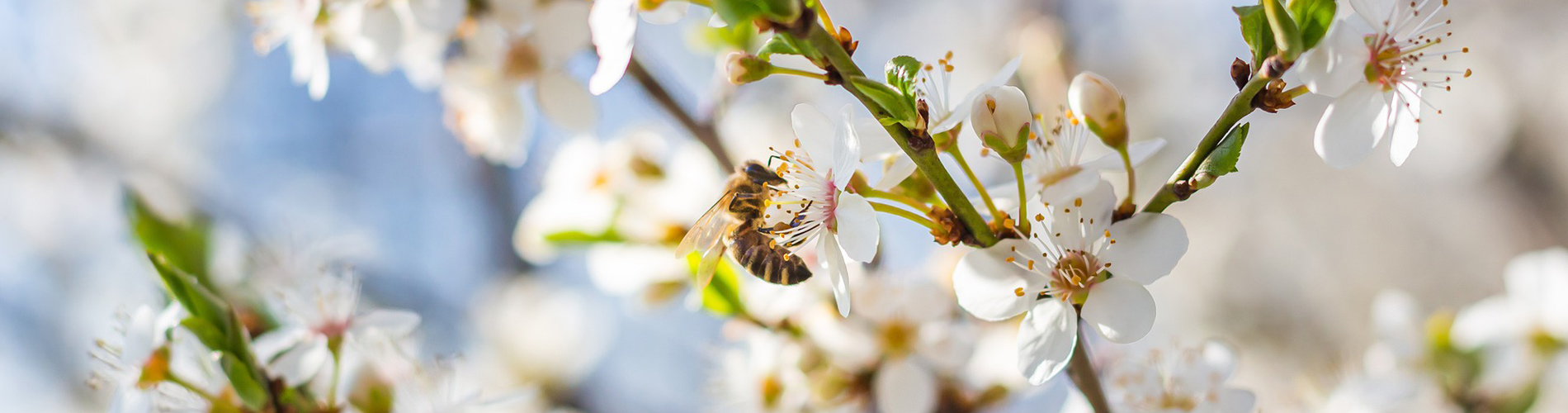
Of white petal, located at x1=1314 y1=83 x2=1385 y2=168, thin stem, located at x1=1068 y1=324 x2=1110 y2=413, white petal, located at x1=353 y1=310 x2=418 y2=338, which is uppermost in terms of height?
white petal, located at x1=353 y1=310 x2=418 y2=338

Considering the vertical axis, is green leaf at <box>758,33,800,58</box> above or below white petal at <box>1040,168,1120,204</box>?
above

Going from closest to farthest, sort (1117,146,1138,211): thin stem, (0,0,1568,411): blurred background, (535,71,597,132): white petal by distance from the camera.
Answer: (1117,146,1138,211): thin stem, (535,71,597,132): white petal, (0,0,1568,411): blurred background

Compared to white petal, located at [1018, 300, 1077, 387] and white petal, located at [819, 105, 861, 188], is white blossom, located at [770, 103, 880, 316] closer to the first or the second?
white petal, located at [819, 105, 861, 188]

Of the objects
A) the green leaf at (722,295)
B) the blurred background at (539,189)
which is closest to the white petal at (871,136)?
the green leaf at (722,295)

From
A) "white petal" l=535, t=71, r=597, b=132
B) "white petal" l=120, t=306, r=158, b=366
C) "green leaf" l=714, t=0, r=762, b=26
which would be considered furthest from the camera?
"white petal" l=535, t=71, r=597, b=132

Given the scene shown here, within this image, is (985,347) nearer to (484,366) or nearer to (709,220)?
(709,220)

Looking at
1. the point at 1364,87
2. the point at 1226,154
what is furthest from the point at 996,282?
the point at 1364,87

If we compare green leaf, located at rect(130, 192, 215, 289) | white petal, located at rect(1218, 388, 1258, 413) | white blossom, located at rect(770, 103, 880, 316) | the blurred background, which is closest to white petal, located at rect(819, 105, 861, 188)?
white blossom, located at rect(770, 103, 880, 316)
